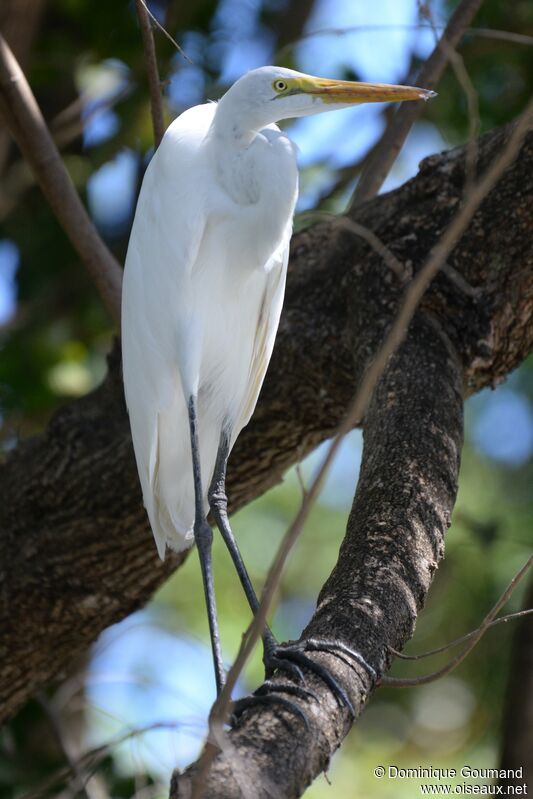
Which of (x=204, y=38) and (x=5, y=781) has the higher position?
(x=204, y=38)

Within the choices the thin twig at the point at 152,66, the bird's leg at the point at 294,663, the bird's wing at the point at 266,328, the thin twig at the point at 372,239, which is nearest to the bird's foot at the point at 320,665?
the bird's leg at the point at 294,663

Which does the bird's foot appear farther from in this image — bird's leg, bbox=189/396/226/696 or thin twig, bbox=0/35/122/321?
thin twig, bbox=0/35/122/321

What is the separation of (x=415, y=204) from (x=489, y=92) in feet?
5.43

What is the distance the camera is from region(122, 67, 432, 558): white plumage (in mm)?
2215

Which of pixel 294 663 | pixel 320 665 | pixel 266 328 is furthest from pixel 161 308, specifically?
pixel 320 665

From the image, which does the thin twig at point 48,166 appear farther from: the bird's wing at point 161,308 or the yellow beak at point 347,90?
the yellow beak at point 347,90

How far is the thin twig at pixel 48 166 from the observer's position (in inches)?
102

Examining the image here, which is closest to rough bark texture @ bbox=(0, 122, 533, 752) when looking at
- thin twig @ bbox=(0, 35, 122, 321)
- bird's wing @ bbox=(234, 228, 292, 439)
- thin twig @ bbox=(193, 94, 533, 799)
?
bird's wing @ bbox=(234, 228, 292, 439)

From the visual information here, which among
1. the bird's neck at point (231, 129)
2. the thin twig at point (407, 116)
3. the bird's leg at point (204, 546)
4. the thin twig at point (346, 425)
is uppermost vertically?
the thin twig at point (407, 116)

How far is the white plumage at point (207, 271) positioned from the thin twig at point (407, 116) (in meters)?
0.43

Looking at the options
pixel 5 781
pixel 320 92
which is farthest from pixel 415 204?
pixel 5 781

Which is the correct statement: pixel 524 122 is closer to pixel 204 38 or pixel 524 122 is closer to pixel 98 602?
pixel 98 602

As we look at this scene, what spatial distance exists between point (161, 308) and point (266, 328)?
0.92 feet

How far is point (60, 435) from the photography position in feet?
8.90
